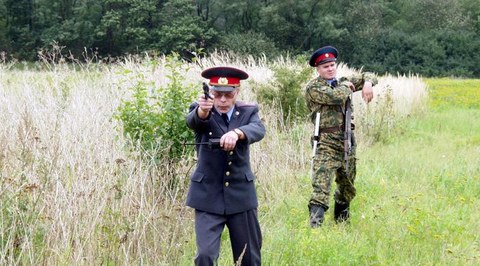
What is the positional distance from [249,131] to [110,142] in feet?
7.88

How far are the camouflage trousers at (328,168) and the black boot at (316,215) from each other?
0.13 ft

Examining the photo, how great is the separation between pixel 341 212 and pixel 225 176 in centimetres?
232

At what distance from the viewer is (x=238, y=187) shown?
12.2 feet

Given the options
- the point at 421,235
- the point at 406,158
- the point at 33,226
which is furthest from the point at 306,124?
the point at 33,226

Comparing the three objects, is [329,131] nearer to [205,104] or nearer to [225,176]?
[225,176]

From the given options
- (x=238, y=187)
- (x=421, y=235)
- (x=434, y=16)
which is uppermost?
(x=434, y=16)

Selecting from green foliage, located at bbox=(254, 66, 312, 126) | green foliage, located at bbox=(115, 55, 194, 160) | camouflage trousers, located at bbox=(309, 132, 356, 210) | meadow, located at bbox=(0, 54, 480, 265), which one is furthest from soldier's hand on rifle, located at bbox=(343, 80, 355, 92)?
green foliage, located at bbox=(254, 66, 312, 126)

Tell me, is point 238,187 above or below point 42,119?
below

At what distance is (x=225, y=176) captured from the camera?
146 inches

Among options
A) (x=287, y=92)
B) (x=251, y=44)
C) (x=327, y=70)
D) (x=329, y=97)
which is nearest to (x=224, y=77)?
(x=329, y=97)

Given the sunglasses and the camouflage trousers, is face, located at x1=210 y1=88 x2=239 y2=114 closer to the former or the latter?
the sunglasses

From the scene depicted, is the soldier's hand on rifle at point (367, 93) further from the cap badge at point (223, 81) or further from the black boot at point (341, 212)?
the cap badge at point (223, 81)

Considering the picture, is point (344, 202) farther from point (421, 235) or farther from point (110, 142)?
point (110, 142)

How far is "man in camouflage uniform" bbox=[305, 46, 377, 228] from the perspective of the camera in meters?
5.37
